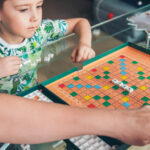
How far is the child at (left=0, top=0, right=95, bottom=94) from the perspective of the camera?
91cm

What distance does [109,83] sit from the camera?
0.89 meters

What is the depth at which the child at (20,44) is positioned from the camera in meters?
0.91

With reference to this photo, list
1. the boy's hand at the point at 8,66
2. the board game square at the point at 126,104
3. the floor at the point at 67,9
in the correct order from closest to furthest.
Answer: the board game square at the point at 126,104 → the boy's hand at the point at 8,66 → the floor at the point at 67,9

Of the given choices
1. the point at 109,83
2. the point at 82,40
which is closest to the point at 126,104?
the point at 109,83

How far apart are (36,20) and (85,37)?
28 cm

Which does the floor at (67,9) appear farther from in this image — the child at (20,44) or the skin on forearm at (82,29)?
the child at (20,44)

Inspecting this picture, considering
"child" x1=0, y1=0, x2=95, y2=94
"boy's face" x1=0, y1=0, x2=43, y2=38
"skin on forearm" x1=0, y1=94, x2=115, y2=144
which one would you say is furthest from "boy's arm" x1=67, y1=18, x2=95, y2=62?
"skin on forearm" x1=0, y1=94, x2=115, y2=144

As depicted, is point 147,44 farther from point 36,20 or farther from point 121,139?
point 121,139

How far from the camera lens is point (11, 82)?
0.96 meters

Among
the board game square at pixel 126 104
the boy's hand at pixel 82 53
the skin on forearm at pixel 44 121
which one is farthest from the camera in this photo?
the boy's hand at pixel 82 53

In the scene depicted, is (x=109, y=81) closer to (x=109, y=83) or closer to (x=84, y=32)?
(x=109, y=83)

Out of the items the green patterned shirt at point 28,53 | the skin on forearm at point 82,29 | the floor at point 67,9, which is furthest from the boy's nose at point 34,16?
the floor at point 67,9

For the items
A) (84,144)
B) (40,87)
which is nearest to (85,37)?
(40,87)

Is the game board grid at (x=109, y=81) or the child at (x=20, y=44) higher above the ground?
the child at (x=20, y=44)
